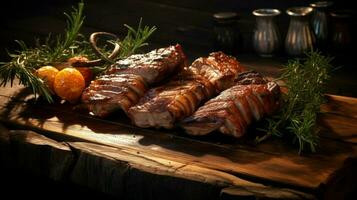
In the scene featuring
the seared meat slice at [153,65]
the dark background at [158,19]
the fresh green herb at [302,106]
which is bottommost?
the dark background at [158,19]

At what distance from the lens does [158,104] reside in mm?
3662

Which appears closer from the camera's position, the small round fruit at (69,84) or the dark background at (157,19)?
the small round fruit at (69,84)

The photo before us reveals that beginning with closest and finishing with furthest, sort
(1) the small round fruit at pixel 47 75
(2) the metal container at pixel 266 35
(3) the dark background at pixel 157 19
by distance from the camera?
(1) the small round fruit at pixel 47 75 → (2) the metal container at pixel 266 35 → (3) the dark background at pixel 157 19

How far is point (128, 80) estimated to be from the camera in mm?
3963

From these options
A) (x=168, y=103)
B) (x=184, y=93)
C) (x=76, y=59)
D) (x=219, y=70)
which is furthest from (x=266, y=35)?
(x=168, y=103)

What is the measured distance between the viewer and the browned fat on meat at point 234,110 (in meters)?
3.49

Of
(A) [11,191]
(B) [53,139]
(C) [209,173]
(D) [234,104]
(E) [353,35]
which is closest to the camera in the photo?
(C) [209,173]

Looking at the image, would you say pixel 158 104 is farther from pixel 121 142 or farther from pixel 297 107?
pixel 297 107

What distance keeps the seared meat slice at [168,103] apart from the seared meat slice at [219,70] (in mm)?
104

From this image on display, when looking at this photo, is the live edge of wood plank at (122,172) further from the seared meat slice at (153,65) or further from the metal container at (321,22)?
the metal container at (321,22)

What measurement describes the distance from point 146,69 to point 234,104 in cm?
70

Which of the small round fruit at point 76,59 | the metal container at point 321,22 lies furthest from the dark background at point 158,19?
the small round fruit at point 76,59

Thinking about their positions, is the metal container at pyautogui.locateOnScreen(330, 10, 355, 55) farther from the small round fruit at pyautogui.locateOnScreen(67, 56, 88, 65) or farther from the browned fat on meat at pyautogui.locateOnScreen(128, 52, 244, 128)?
the small round fruit at pyautogui.locateOnScreen(67, 56, 88, 65)

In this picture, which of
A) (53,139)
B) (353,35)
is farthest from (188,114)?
(353,35)
